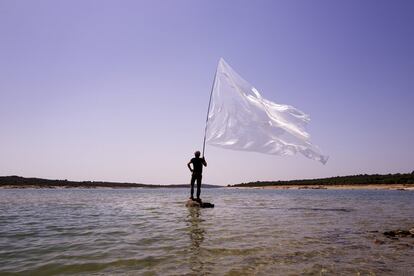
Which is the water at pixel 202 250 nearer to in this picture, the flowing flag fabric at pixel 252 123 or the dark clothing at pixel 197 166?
the flowing flag fabric at pixel 252 123

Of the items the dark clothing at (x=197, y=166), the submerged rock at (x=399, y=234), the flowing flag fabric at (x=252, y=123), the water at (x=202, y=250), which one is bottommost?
the water at (x=202, y=250)

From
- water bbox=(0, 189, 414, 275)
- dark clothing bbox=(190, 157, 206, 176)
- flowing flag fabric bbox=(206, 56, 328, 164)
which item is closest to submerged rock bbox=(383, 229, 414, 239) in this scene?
water bbox=(0, 189, 414, 275)

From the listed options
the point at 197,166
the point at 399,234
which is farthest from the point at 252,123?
the point at 399,234

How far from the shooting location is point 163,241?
9906 millimetres

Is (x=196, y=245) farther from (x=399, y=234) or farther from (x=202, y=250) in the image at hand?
(x=399, y=234)

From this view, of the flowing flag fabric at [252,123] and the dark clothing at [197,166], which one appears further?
the dark clothing at [197,166]

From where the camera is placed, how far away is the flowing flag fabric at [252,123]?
17156 mm

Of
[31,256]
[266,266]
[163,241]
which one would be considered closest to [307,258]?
[266,266]

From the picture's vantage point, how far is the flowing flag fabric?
1716cm

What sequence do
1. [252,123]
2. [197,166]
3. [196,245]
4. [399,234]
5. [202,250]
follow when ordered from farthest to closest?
[197,166], [252,123], [399,234], [196,245], [202,250]

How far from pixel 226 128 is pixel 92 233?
866 centimetres

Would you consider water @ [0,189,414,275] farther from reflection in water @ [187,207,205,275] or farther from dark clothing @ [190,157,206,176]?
dark clothing @ [190,157,206,176]

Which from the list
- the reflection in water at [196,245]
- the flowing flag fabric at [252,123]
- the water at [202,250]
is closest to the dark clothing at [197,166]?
the flowing flag fabric at [252,123]

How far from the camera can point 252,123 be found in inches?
691
